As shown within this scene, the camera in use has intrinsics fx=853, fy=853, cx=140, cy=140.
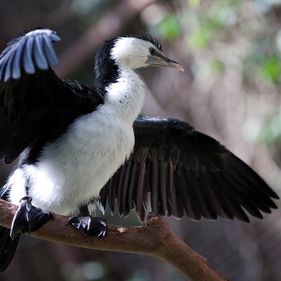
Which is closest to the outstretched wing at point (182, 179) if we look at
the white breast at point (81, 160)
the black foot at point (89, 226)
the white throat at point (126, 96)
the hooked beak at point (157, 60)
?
the hooked beak at point (157, 60)

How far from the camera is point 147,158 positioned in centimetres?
362

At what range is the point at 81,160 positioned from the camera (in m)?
2.94

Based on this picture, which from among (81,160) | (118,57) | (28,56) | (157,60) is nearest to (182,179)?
(157,60)

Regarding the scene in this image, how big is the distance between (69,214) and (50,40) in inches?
29.9

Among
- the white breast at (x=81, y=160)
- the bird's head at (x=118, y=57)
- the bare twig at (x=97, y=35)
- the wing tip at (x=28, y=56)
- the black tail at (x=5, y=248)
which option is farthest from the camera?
the bare twig at (x=97, y=35)

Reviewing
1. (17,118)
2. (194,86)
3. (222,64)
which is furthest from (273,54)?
(17,118)

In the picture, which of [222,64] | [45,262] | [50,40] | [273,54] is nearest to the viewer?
[50,40]

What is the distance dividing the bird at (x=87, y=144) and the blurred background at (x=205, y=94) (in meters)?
0.97

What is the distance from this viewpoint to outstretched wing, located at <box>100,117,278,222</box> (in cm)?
348

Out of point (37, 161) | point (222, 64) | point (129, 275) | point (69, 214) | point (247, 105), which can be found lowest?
point (129, 275)

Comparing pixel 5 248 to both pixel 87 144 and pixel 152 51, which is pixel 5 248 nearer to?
pixel 87 144

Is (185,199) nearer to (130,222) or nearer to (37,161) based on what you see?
(37,161)

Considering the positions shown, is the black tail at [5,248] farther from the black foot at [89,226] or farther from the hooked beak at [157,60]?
the hooked beak at [157,60]

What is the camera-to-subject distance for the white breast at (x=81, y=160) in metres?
2.94
